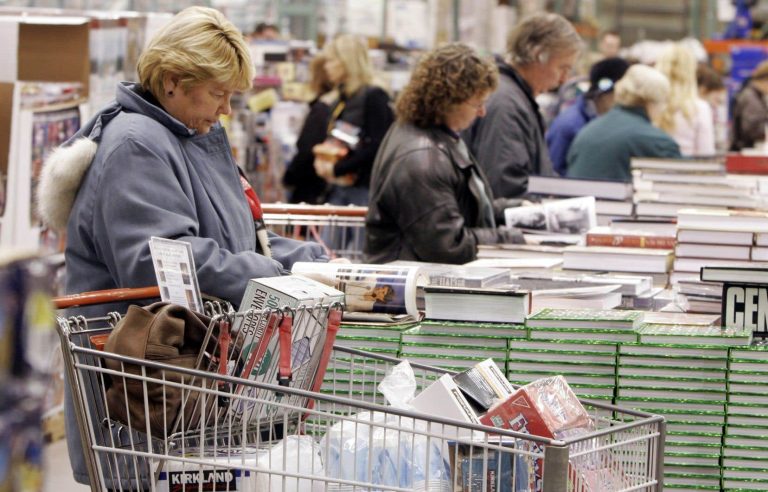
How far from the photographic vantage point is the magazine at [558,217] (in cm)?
447

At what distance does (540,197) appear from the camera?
5.34 m

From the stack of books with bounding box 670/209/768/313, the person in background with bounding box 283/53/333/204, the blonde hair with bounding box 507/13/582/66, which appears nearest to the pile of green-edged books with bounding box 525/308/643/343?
the stack of books with bounding box 670/209/768/313

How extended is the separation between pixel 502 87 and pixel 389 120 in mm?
2658

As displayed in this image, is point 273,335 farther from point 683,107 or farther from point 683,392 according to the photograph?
point 683,107

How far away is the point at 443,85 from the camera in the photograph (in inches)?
176

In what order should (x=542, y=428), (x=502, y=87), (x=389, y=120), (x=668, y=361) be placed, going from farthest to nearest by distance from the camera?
(x=389, y=120), (x=502, y=87), (x=668, y=361), (x=542, y=428)

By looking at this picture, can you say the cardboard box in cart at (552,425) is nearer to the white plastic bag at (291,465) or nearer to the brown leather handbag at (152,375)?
the white plastic bag at (291,465)

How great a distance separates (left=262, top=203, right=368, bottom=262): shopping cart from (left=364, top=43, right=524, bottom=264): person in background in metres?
0.08

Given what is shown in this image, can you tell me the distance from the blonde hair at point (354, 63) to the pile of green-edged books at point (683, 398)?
6.02 m

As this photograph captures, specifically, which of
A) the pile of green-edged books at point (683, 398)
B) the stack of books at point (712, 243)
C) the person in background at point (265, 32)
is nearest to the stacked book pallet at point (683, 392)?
the pile of green-edged books at point (683, 398)

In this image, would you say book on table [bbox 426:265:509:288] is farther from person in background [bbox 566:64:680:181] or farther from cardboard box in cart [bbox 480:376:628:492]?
person in background [bbox 566:64:680:181]

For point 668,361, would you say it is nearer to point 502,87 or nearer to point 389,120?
point 502,87

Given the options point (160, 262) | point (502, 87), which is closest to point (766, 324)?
point (160, 262)

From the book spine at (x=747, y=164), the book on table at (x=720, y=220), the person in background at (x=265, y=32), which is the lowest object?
the book on table at (x=720, y=220)
